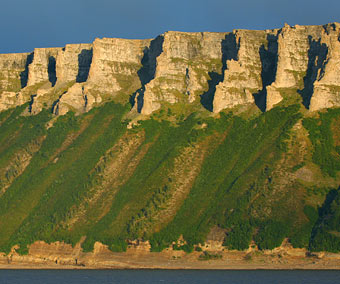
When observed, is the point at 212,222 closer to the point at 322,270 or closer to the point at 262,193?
the point at 262,193

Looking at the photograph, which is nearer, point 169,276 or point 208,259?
point 169,276

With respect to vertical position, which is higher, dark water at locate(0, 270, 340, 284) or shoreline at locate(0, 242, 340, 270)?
shoreline at locate(0, 242, 340, 270)

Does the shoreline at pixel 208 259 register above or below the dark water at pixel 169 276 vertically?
above

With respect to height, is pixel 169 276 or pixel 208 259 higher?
pixel 208 259

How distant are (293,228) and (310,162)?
2022 cm

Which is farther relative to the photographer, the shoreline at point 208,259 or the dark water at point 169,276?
the shoreline at point 208,259

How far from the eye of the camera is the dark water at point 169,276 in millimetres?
164250

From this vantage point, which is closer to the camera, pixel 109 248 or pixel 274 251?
pixel 274 251

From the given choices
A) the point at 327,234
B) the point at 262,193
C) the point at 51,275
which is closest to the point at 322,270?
the point at 327,234

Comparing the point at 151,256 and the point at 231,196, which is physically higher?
the point at 231,196

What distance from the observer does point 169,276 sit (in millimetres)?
175500

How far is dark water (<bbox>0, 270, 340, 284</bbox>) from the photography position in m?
164

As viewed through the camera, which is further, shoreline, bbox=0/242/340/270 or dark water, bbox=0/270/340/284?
shoreline, bbox=0/242/340/270

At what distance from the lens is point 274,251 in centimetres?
18462
